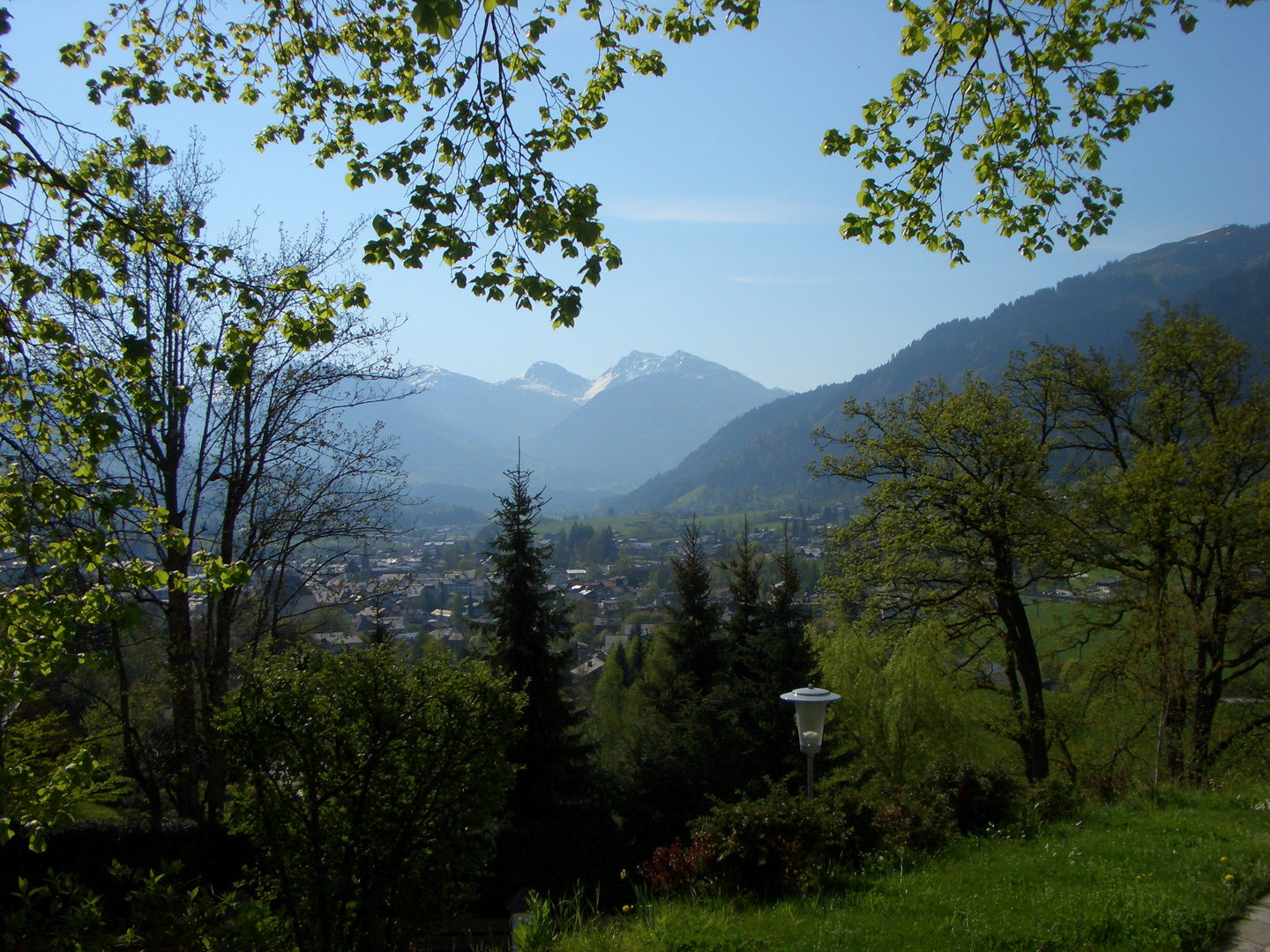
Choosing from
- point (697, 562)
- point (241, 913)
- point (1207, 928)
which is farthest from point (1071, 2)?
point (697, 562)

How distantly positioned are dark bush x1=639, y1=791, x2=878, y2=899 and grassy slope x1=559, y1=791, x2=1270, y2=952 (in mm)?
328

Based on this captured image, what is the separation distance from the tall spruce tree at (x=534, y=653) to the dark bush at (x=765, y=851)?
11.1m

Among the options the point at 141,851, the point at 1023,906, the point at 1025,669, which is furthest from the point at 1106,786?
the point at 141,851

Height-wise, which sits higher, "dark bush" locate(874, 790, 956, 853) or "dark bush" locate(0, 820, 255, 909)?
"dark bush" locate(874, 790, 956, 853)

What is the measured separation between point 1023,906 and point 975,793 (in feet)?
9.00

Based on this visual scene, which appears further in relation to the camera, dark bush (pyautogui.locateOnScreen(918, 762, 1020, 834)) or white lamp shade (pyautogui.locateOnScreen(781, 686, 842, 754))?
white lamp shade (pyautogui.locateOnScreen(781, 686, 842, 754))

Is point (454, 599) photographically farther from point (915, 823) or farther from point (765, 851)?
point (765, 851)

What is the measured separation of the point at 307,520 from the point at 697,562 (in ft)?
44.7

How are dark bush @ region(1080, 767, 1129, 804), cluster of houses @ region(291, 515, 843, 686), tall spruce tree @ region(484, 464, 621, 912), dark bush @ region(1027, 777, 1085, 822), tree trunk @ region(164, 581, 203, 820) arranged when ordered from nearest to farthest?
1. dark bush @ region(1027, 777, 1085, 822)
2. dark bush @ region(1080, 767, 1129, 804)
3. tree trunk @ region(164, 581, 203, 820)
4. cluster of houses @ region(291, 515, 843, 686)
5. tall spruce tree @ region(484, 464, 621, 912)

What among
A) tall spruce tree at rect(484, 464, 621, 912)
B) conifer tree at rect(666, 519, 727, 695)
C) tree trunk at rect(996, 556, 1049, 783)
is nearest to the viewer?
tree trunk at rect(996, 556, 1049, 783)

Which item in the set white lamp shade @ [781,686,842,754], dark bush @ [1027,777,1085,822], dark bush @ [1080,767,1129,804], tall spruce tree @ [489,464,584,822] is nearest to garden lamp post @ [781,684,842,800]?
white lamp shade @ [781,686,842,754]

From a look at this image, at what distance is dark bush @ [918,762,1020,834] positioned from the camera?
25.0ft

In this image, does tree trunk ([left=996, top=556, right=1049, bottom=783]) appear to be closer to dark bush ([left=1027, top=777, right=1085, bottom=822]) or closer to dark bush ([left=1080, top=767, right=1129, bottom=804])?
dark bush ([left=1080, top=767, right=1129, bottom=804])

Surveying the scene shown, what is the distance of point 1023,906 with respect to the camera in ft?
16.9
